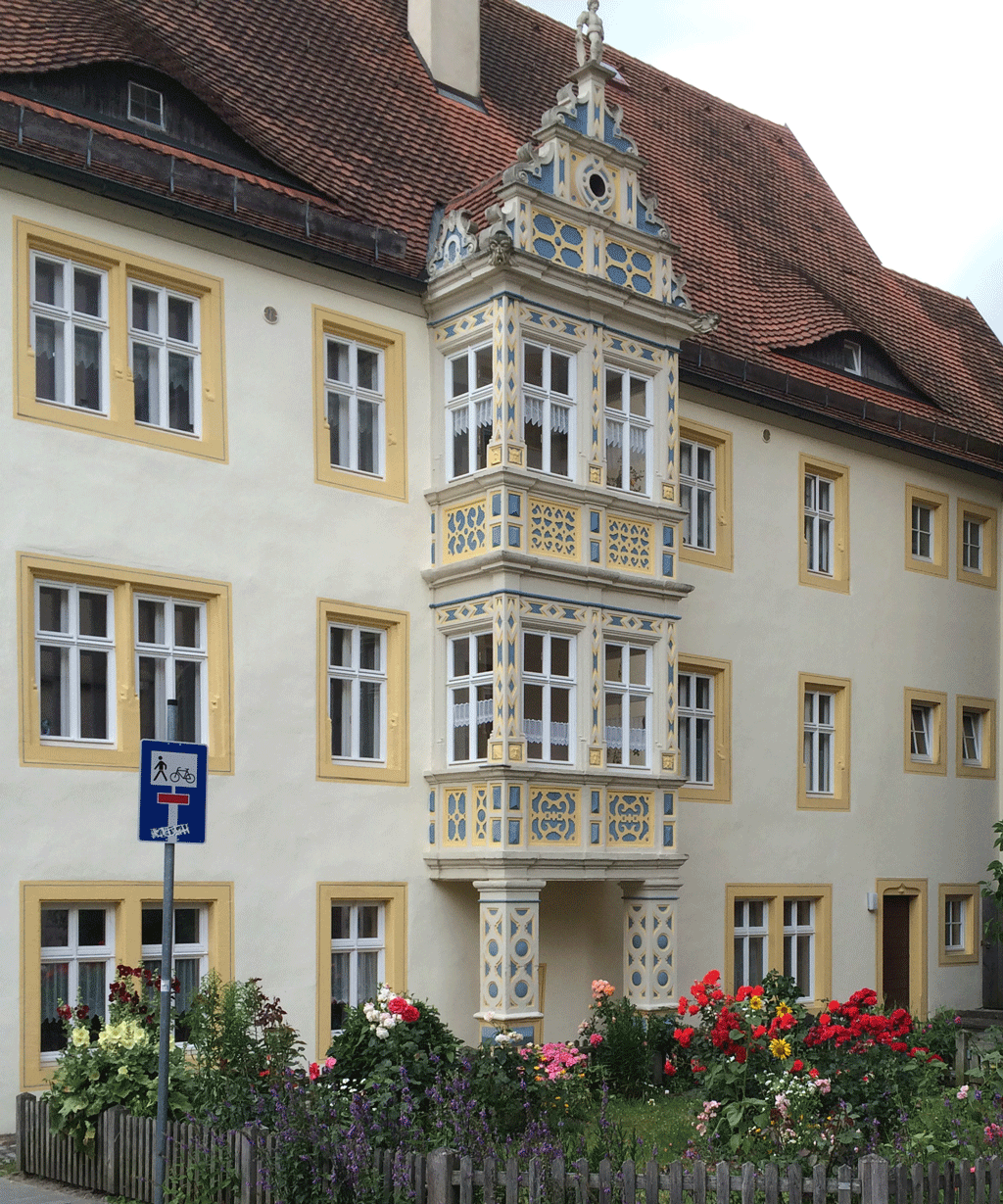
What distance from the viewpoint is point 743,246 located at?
75.8 ft

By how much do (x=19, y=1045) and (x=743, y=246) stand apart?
15144 millimetres

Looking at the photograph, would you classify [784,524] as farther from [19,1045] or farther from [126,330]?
[19,1045]

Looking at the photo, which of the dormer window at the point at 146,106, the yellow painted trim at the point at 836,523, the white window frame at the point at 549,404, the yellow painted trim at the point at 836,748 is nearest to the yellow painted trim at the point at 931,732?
the yellow painted trim at the point at 836,748

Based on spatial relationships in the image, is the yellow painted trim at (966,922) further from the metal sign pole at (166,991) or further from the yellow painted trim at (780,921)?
the metal sign pole at (166,991)

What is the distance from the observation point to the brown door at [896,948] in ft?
72.0

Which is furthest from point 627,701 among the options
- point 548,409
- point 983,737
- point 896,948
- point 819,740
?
point 983,737

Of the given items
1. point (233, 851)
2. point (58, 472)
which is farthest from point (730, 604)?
point (58, 472)

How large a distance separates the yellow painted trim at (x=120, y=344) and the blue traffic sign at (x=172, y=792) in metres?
5.72

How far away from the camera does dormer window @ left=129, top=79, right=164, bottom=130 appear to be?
50.8 feet

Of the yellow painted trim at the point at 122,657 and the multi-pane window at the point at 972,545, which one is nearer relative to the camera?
the yellow painted trim at the point at 122,657

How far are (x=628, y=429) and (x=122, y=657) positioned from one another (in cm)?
618

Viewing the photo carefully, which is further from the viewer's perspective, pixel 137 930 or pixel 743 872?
pixel 743 872

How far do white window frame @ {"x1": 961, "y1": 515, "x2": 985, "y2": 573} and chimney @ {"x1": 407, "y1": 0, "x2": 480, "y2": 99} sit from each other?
9515 mm

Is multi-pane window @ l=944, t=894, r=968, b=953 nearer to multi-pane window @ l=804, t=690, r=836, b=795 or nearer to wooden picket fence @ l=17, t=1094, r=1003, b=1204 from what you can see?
multi-pane window @ l=804, t=690, r=836, b=795
